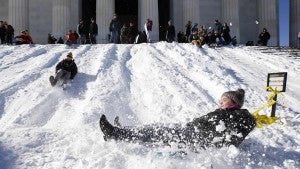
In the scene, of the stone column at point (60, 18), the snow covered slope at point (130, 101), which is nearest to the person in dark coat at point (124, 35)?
the snow covered slope at point (130, 101)

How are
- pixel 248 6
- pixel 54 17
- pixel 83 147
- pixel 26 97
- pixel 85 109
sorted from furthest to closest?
pixel 248 6
pixel 54 17
pixel 26 97
pixel 85 109
pixel 83 147

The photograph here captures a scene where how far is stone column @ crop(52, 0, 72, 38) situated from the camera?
28219mm

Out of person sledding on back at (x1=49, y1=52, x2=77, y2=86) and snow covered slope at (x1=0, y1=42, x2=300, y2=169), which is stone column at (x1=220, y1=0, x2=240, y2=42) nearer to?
snow covered slope at (x1=0, y1=42, x2=300, y2=169)

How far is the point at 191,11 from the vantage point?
28.9 meters

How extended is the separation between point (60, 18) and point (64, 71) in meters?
17.8

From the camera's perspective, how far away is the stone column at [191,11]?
2883cm

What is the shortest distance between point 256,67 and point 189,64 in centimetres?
229

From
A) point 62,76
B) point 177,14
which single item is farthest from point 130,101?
point 177,14

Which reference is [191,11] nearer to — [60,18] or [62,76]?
[60,18]

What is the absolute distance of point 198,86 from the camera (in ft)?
36.6

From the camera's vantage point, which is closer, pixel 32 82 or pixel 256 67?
pixel 32 82

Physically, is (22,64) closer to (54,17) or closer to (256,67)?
(256,67)

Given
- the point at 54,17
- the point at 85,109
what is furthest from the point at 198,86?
the point at 54,17

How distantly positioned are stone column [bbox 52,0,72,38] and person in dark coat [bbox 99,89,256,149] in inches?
896
